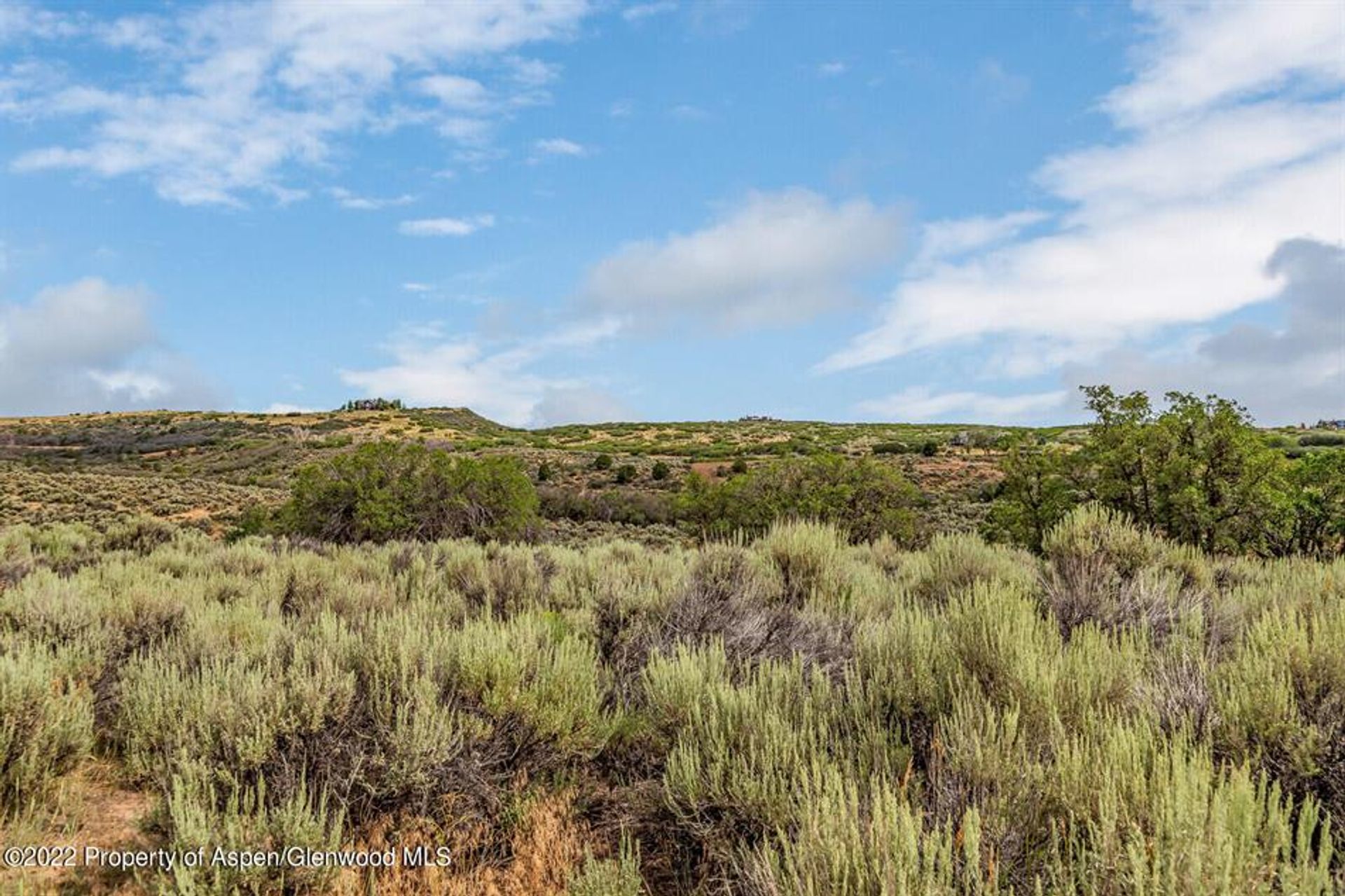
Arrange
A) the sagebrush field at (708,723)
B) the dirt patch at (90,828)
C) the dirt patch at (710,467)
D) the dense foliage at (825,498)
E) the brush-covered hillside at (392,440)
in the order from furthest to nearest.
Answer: the dirt patch at (710,467)
the brush-covered hillside at (392,440)
the dense foliage at (825,498)
the dirt patch at (90,828)
the sagebrush field at (708,723)

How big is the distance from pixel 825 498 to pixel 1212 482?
831 cm

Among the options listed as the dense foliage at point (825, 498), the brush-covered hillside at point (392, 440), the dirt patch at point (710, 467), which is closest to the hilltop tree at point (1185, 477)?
the dense foliage at point (825, 498)

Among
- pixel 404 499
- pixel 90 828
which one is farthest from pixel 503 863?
pixel 404 499

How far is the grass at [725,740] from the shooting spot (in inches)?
99.0

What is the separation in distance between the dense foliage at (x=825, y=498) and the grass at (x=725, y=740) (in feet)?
39.4

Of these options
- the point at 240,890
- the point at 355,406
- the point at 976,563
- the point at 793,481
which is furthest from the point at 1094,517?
the point at 355,406

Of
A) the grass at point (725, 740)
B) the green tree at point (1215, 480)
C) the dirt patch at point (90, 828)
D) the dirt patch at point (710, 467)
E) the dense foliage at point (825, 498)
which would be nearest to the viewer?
the grass at point (725, 740)

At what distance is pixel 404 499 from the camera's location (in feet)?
66.2

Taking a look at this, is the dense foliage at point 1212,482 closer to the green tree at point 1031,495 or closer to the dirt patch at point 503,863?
the green tree at point 1031,495

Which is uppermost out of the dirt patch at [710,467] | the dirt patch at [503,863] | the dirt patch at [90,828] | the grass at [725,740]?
the dirt patch at [710,467]

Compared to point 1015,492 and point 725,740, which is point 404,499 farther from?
point 725,740

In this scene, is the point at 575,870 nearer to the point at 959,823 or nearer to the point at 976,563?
the point at 959,823

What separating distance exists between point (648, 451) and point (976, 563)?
53.4m

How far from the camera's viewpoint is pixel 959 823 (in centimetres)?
297
